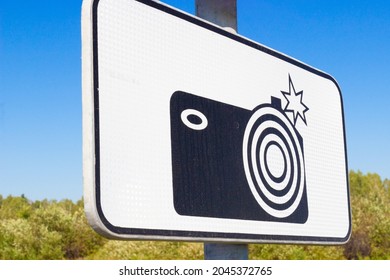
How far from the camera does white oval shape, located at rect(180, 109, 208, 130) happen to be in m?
A: 1.54

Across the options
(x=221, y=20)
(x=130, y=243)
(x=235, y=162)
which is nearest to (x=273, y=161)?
(x=235, y=162)

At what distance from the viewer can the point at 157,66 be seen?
1.51 metres

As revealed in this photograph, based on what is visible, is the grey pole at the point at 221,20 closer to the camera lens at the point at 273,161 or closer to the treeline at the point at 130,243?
the camera lens at the point at 273,161

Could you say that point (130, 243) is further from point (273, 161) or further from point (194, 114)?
point (194, 114)

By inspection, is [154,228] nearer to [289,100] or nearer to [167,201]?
[167,201]

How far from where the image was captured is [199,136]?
158cm

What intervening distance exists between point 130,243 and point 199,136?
82.1ft

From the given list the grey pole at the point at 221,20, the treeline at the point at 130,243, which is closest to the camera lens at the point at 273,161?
the grey pole at the point at 221,20

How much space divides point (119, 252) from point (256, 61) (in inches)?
972

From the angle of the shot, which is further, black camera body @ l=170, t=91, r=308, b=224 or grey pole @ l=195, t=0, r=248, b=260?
grey pole @ l=195, t=0, r=248, b=260

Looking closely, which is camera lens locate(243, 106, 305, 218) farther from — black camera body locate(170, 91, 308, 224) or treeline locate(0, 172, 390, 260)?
treeline locate(0, 172, 390, 260)

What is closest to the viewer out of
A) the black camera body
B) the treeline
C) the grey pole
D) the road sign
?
the road sign

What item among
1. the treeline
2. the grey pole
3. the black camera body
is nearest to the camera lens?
the black camera body

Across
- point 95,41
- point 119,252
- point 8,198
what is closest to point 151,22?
point 95,41
